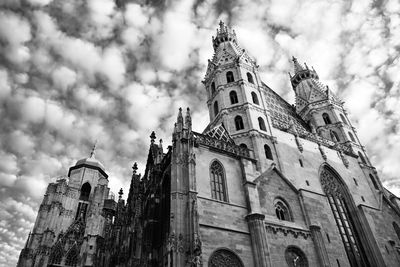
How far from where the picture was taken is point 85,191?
171 feet

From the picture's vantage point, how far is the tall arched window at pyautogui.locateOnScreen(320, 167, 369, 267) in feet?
71.5

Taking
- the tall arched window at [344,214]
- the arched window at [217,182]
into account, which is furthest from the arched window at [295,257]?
the tall arched window at [344,214]

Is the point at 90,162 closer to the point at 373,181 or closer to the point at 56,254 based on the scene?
the point at 56,254

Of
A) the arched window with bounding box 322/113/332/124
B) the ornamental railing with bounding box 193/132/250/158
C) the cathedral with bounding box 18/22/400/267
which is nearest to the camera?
the cathedral with bounding box 18/22/400/267

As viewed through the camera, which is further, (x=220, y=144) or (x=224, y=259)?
(x=220, y=144)

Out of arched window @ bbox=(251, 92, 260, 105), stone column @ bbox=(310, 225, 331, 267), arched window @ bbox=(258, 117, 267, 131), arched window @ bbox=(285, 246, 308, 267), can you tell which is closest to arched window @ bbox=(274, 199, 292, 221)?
stone column @ bbox=(310, 225, 331, 267)

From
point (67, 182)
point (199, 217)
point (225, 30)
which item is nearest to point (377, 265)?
point (199, 217)

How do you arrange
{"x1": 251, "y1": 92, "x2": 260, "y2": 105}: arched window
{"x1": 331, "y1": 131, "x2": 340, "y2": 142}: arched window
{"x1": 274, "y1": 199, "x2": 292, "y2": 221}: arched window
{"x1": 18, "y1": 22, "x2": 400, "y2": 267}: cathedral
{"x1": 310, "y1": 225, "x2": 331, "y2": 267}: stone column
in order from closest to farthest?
{"x1": 18, "y1": 22, "x2": 400, "y2": 267}: cathedral < {"x1": 310, "y1": 225, "x2": 331, "y2": 267}: stone column < {"x1": 274, "y1": 199, "x2": 292, "y2": 221}: arched window < {"x1": 251, "y1": 92, "x2": 260, "y2": 105}: arched window < {"x1": 331, "y1": 131, "x2": 340, "y2": 142}: arched window

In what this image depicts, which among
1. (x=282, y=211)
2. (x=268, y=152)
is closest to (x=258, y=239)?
(x=282, y=211)

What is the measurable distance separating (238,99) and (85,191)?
36323mm

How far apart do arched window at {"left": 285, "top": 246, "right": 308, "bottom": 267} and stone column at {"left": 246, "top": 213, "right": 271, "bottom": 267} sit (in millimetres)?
2134

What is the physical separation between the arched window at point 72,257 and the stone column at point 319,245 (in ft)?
110

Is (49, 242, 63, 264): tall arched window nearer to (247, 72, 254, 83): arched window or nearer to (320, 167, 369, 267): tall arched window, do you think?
(247, 72, 254, 83): arched window

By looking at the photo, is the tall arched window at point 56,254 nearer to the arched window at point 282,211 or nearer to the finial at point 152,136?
the finial at point 152,136
